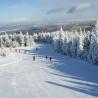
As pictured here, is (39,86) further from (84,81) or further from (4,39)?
(4,39)

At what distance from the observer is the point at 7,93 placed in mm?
22344

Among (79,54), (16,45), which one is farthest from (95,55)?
(16,45)

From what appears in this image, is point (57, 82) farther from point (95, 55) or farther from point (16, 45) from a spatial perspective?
point (16, 45)

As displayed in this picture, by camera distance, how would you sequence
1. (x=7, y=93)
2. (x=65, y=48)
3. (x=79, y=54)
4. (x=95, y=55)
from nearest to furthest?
(x=7, y=93), (x=95, y=55), (x=79, y=54), (x=65, y=48)

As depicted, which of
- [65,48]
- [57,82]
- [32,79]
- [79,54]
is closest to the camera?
[57,82]

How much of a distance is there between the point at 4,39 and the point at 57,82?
9942 centimetres

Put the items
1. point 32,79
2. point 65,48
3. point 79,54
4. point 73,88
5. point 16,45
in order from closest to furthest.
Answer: point 73,88, point 32,79, point 79,54, point 65,48, point 16,45

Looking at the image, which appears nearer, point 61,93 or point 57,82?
point 61,93

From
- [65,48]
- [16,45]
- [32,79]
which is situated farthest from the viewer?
[16,45]

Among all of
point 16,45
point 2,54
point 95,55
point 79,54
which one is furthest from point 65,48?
point 16,45

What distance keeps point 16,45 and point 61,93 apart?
337 ft

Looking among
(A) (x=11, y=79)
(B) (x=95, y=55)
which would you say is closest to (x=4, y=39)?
(B) (x=95, y=55)

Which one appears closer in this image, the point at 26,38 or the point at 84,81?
the point at 84,81

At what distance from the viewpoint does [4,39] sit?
407 feet
